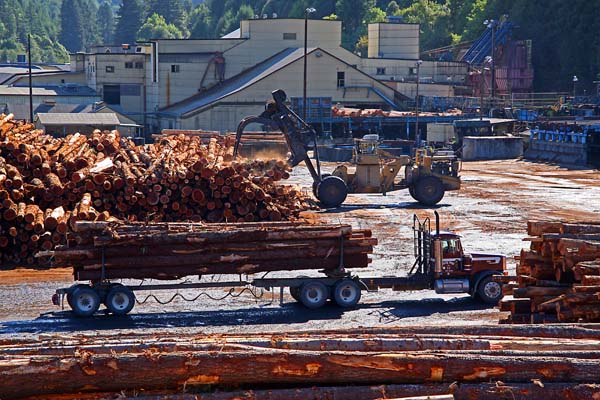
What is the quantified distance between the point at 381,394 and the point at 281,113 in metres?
26.1

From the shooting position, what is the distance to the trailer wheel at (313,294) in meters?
21.6

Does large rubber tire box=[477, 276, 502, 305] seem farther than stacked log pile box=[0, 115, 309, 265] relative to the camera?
No

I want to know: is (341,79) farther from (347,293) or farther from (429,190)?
(347,293)

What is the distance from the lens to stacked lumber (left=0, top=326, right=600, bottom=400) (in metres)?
11.0

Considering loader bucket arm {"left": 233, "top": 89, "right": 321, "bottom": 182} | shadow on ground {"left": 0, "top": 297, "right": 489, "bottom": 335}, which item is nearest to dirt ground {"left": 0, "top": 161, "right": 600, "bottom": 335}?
shadow on ground {"left": 0, "top": 297, "right": 489, "bottom": 335}

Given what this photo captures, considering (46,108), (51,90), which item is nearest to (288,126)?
(46,108)

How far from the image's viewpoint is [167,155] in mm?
33812

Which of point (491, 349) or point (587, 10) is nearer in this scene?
point (491, 349)

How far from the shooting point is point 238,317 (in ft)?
69.2

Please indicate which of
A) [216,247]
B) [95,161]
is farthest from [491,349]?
[95,161]

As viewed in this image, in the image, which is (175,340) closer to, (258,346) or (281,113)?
(258,346)

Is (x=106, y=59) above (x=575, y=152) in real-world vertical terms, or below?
above

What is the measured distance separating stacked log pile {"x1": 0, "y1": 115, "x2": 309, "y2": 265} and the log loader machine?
3.70 meters

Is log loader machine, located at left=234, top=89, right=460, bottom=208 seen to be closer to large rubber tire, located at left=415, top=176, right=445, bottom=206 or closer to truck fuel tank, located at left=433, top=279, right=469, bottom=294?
large rubber tire, located at left=415, top=176, right=445, bottom=206
